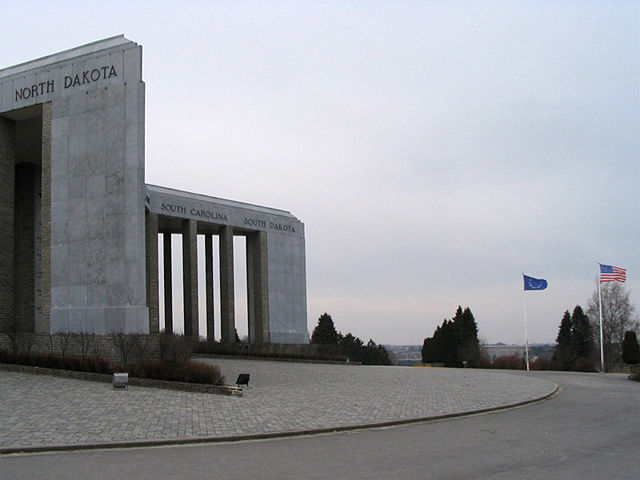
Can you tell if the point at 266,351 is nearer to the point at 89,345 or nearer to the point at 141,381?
the point at 89,345

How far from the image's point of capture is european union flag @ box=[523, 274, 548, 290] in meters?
38.6

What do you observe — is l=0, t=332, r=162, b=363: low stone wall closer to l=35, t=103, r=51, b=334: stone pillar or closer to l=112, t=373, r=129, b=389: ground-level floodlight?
l=35, t=103, r=51, b=334: stone pillar

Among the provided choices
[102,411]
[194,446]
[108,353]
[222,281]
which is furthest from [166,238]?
[194,446]

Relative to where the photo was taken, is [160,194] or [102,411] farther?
[160,194]

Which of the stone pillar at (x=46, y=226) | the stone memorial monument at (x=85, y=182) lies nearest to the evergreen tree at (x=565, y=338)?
the stone memorial monument at (x=85, y=182)

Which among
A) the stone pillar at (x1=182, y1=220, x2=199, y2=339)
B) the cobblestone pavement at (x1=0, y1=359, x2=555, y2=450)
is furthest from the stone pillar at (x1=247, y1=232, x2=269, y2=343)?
the cobblestone pavement at (x1=0, y1=359, x2=555, y2=450)

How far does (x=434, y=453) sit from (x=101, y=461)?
5031 millimetres

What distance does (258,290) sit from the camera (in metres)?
47.7

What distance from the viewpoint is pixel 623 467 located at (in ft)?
30.2

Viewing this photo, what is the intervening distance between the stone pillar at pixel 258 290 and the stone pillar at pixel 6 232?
73.2ft

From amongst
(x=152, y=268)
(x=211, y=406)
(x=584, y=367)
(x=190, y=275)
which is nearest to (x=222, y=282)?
(x=190, y=275)

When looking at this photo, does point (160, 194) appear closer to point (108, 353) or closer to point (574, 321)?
point (108, 353)

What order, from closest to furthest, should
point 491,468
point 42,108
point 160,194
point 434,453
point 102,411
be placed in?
point 491,468
point 434,453
point 102,411
point 42,108
point 160,194

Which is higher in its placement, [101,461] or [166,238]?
[166,238]
